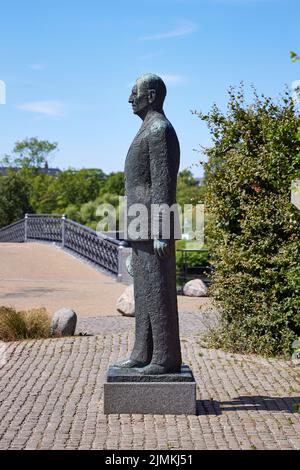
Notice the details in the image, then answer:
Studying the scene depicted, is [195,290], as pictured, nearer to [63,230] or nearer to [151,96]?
[63,230]

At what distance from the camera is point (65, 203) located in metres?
61.9

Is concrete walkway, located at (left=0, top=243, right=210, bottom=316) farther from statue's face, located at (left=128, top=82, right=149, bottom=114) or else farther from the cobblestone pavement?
statue's face, located at (left=128, top=82, right=149, bottom=114)

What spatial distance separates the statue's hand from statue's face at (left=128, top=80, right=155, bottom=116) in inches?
57.1

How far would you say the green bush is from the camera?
11.5m

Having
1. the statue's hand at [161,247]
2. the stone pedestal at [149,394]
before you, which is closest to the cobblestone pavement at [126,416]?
the stone pedestal at [149,394]

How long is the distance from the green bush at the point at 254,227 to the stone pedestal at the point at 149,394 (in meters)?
3.34

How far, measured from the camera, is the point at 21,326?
13.0 m

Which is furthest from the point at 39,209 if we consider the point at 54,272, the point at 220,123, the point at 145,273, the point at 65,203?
the point at 145,273

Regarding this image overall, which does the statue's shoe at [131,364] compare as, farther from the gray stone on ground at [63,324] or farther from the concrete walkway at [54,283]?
the concrete walkway at [54,283]

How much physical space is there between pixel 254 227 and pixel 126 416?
4383 mm

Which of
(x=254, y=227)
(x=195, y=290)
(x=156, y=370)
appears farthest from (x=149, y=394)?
(x=195, y=290)

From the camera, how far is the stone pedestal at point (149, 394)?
824 centimetres

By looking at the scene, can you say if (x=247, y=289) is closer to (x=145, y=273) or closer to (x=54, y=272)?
(x=145, y=273)

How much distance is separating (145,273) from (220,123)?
15.9 feet
